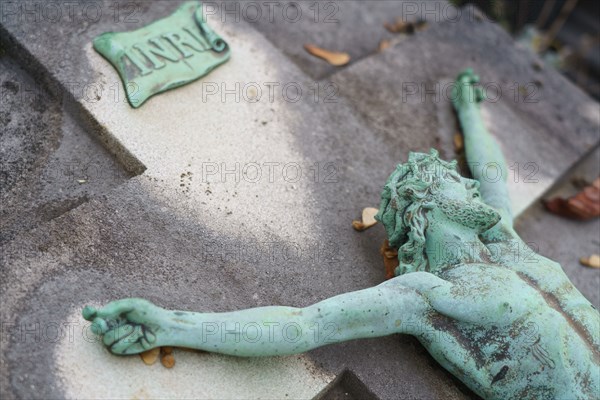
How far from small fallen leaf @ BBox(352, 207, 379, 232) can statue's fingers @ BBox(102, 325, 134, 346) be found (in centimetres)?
106

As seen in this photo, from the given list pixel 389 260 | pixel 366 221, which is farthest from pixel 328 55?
pixel 389 260

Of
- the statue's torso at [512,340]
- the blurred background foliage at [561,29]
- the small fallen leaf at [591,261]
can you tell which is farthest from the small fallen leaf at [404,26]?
the statue's torso at [512,340]

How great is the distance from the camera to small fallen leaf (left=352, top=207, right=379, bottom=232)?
2.67 m

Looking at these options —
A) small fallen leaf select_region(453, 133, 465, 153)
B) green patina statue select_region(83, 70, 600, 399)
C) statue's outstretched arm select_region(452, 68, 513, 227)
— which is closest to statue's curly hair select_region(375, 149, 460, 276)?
green patina statue select_region(83, 70, 600, 399)

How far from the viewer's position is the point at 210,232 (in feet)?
8.02

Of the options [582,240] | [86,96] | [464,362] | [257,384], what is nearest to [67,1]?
[86,96]

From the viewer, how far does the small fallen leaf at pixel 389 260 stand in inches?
101

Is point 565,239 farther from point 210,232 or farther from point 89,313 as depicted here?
point 89,313

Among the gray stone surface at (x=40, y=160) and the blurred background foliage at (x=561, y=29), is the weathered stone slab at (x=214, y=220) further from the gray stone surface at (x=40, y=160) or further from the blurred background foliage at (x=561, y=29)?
the blurred background foliage at (x=561, y=29)

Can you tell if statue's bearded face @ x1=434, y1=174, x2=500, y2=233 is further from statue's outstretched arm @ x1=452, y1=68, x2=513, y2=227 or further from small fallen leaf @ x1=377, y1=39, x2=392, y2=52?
small fallen leaf @ x1=377, y1=39, x2=392, y2=52

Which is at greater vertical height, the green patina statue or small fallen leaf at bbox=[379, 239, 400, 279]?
the green patina statue

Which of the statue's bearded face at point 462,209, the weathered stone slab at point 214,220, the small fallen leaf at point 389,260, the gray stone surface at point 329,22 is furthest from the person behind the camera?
the gray stone surface at point 329,22

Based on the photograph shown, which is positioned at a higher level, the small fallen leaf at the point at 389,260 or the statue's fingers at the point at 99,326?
the statue's fingers at the point at 99,326

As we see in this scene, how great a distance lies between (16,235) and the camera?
223cm
